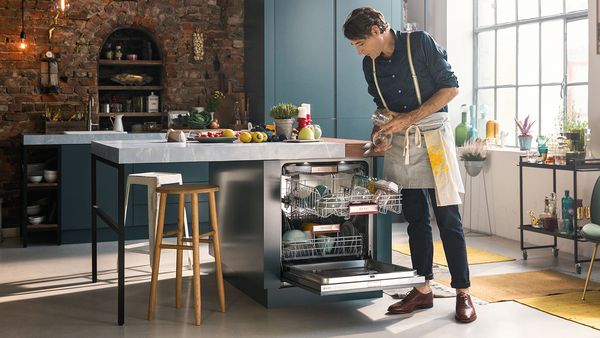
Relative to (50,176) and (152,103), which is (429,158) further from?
(152,103)

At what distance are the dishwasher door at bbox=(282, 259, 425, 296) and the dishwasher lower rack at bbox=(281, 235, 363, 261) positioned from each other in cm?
11

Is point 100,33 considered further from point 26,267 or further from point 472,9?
point 472,9

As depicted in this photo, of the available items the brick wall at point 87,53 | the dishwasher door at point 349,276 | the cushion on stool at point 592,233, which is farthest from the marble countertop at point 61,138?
the cushion on stool at point 592,233

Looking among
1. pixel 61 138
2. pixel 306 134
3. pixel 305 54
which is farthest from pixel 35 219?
pixel 306 134

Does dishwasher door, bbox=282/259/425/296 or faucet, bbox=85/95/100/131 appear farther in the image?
faucet, bbox=85/95/100/131

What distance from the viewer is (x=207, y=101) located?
8820 millimetres

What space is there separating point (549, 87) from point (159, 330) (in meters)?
4.59

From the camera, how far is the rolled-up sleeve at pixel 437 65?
4.67 meters

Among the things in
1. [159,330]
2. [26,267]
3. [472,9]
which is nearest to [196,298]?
[159,330]

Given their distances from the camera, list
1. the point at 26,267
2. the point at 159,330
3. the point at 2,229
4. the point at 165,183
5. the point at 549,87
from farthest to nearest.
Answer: the point at 2,229
the point at 549,87
the point at 26,267
the point at 165,183
the point at 159,330

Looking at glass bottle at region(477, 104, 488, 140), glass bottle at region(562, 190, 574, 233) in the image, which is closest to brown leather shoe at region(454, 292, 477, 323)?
glass bottle at region(562, 190, 574, 233)

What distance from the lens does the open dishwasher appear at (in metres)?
4.59

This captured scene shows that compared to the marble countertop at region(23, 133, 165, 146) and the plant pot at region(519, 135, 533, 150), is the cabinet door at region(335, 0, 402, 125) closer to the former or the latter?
the plant pot at region(519, 135, 533, 150)

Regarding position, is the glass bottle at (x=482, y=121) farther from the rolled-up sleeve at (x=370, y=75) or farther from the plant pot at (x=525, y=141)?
the rolled-up sleeve at (x=370, y=75)
